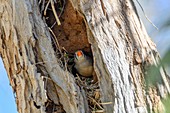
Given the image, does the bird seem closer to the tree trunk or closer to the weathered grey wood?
the tree trunk

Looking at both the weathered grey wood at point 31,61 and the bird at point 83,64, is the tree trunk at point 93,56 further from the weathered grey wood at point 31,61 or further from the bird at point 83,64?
the bird at point 83,64

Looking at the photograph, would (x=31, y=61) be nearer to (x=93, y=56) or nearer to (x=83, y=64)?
(x=93, y=56)

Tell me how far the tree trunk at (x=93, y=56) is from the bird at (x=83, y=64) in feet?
0.79

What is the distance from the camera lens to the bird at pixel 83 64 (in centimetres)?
175

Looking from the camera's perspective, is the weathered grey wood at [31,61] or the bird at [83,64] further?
the bird at [83,64]

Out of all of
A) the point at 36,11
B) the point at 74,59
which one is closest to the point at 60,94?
the point at 36,11

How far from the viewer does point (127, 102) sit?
1.18m

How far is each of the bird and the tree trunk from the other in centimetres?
24

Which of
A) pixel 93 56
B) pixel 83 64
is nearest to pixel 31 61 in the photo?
pixel 93 56

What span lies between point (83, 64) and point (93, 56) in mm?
457

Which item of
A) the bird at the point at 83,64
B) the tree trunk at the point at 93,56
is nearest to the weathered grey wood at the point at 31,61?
the tree trunk at the point at 93,56

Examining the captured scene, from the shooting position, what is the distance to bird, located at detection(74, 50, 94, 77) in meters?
1.75

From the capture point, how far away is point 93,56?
1.32m

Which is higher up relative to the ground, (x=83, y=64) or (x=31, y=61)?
(x=31, y=61)
